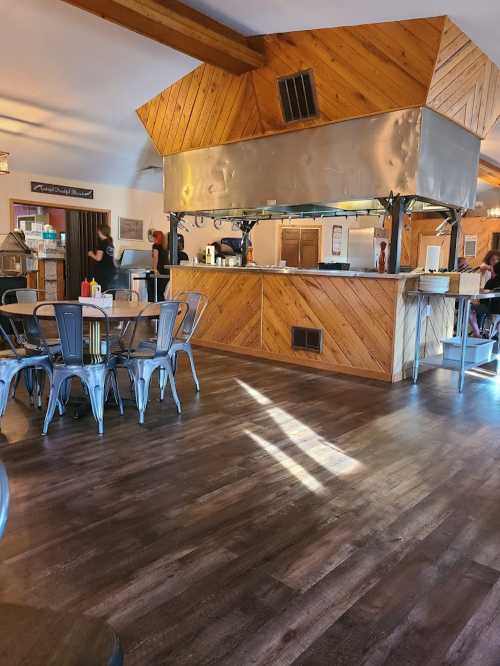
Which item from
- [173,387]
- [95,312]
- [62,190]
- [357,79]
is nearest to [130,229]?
[62,190]

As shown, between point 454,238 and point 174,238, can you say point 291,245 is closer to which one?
point 174,238

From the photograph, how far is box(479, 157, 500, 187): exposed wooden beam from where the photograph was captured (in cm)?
968

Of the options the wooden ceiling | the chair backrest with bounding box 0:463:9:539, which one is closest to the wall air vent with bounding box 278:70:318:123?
the wooden ceiling

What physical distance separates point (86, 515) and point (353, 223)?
13.1 m

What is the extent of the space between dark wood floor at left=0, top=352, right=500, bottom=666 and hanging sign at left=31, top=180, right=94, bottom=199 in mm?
6719

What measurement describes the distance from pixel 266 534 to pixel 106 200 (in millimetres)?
9527

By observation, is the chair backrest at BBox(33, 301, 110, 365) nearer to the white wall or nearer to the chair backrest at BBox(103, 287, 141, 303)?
the chair backrest at BBox(103, 287, 141, 303)

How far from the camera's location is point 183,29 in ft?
16.1

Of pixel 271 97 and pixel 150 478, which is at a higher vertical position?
pixel 271 97

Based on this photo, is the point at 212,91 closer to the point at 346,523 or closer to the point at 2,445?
the point at 2,445

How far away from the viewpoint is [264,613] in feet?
5.88

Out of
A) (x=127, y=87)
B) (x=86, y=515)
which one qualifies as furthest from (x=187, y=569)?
(x=127, y=87)

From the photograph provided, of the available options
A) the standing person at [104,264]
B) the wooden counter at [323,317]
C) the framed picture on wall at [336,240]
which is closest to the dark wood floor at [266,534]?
the wooden counter at [323,317]

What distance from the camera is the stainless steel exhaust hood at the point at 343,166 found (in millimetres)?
5121
